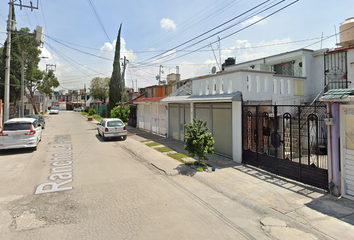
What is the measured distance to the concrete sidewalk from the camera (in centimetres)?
454

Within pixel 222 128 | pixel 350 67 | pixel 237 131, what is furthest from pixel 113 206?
pixel 350 67

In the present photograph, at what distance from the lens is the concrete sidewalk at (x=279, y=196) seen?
14.9 feet

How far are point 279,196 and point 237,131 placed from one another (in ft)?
11.3

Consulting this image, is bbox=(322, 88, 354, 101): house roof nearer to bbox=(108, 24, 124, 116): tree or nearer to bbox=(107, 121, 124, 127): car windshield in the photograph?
bbox=(107, 121, 124, 127): car windshield

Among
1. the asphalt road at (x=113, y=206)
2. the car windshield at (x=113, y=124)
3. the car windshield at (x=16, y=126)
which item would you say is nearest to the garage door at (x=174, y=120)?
the car windshield at (x=113, y=124)

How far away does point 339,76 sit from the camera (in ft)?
33.8

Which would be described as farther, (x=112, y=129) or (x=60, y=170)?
(x=112, y=129)

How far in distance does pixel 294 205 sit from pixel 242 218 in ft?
5.09

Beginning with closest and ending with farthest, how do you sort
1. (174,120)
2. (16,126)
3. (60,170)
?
(60,170) → (16,126) → (174,120)

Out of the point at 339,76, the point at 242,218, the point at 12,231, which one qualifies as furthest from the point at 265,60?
the point at 12,231

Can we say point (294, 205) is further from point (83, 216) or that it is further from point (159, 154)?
point (159, 154)

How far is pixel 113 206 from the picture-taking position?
5195mm

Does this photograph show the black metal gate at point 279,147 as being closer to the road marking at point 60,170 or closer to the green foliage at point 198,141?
the green foliage at point 198,141

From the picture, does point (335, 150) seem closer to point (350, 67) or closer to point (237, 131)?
point (237, 131)
